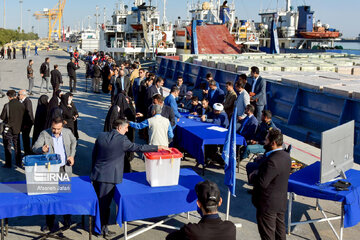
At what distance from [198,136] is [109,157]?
121 inches

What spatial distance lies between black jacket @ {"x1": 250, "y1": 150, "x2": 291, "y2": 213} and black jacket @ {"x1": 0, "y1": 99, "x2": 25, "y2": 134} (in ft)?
18.8

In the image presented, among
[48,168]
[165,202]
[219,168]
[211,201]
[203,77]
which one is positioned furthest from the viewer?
[203,77]

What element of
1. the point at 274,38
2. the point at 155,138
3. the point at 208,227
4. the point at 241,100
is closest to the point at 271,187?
the point at 208,227

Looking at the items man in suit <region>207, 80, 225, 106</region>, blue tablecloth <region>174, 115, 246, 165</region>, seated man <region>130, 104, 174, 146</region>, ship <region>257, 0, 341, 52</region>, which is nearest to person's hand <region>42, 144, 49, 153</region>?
seated man <region>130, 104, 174, 146</region>

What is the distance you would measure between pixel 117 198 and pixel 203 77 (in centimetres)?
1192

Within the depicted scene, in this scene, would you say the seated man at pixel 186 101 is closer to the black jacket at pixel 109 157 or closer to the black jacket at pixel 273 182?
the black jacket at pixel 109 157

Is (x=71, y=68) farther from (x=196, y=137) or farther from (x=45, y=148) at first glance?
(x=45, y=148)

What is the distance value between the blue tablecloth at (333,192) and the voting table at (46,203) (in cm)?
290

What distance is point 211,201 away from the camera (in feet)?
10.6

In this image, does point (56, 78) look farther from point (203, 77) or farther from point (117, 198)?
point (117, 198)

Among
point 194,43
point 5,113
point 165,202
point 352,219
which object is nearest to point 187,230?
point 165,202

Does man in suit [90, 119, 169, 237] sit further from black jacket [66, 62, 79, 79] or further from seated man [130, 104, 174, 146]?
black jacket [66, 62, 79, 79]

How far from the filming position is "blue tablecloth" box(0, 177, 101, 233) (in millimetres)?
4781

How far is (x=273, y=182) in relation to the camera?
15.0 feet
